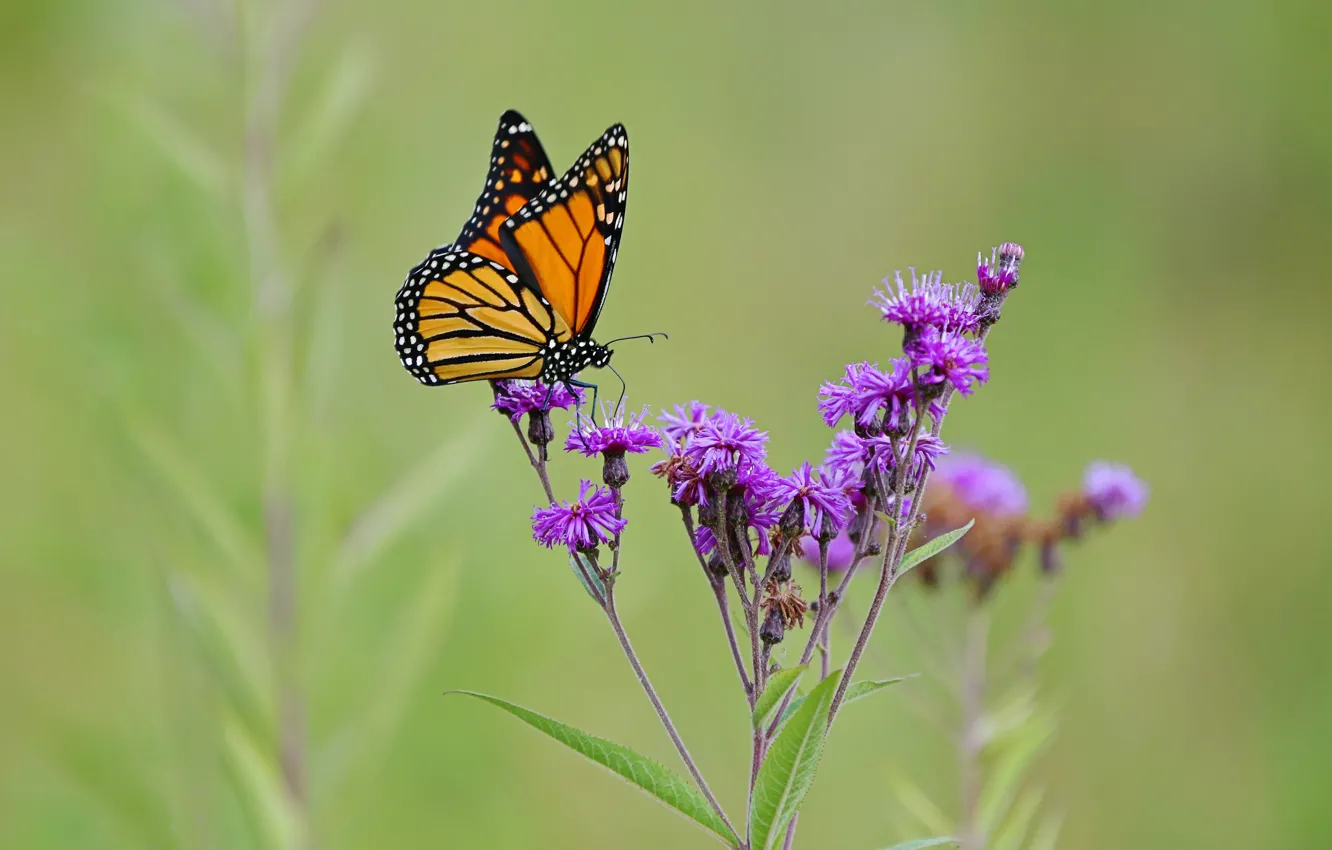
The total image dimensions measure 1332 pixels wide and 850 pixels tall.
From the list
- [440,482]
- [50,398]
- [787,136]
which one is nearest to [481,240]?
[440,482]

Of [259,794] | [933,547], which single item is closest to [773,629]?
[933,547]

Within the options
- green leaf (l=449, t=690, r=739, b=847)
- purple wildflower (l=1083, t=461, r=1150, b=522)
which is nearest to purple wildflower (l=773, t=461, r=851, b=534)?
green leaf (l=449, t=690, r=739, b=847)

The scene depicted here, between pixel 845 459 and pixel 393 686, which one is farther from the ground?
pixel 845 459

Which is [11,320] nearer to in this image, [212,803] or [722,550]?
[212,803]

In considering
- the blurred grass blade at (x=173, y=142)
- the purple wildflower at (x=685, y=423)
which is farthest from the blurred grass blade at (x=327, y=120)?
the purple wildflower at (x=685, y=423)

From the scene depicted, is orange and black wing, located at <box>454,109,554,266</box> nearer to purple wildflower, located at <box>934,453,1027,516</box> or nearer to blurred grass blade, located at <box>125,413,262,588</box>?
blurred grass blade, located at <box>125,413,262,588</box>

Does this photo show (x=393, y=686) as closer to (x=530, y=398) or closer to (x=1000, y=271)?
(x=530, y=398)
